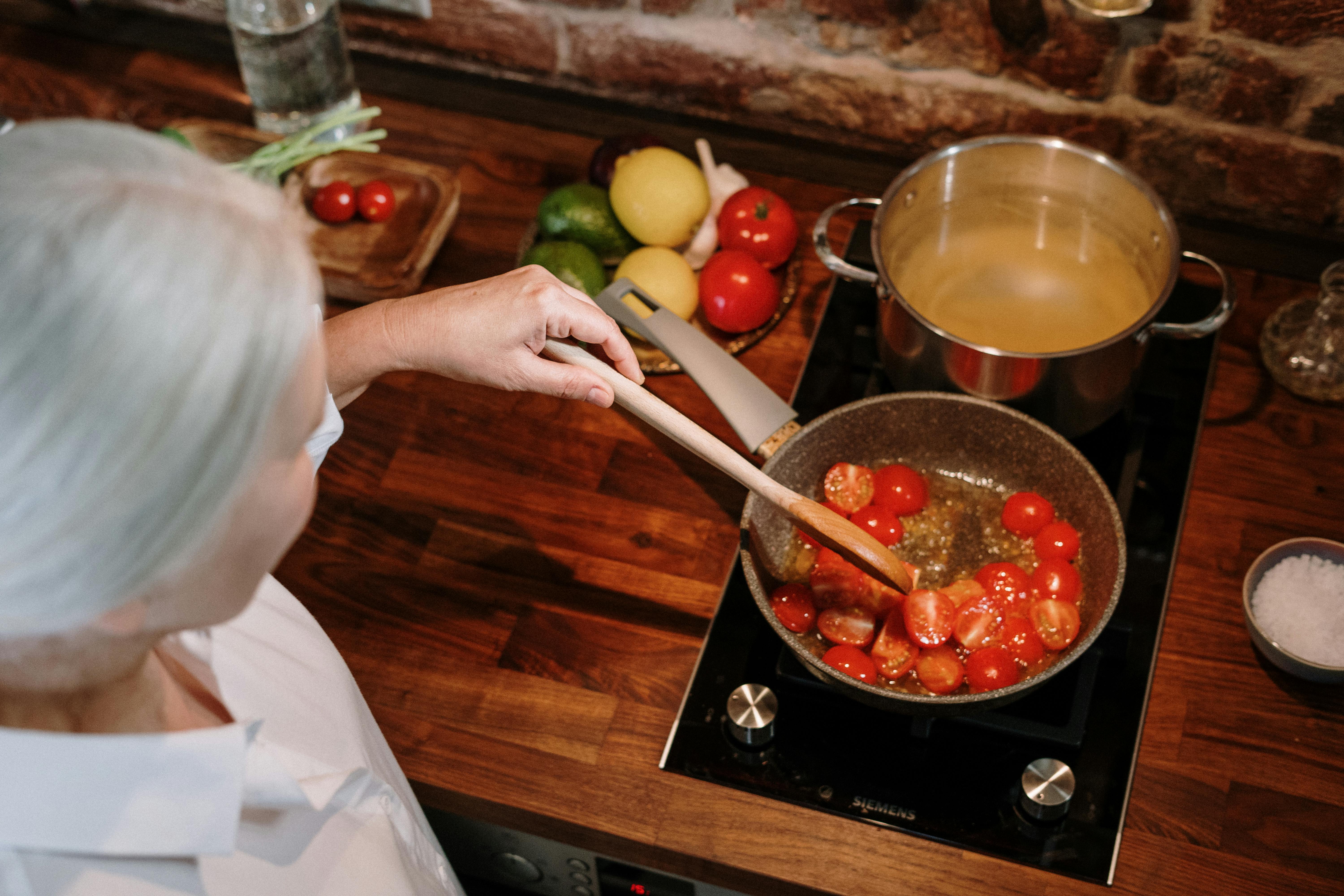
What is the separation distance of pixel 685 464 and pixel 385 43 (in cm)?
78

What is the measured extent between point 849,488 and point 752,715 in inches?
8.7

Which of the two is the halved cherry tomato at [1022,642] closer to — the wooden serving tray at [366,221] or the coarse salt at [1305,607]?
the coarse salt at [1305,607]

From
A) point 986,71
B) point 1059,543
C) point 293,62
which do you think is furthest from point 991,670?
point 293,62

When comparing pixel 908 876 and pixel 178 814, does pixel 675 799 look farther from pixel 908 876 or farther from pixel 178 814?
pixel 178 814

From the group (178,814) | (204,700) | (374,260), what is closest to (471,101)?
(374,260)

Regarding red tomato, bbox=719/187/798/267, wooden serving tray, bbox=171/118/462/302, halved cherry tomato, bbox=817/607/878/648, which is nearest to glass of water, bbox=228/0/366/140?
wooden serving tray, bbox=171/118/462/302

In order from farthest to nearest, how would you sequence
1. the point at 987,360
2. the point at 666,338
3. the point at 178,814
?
1. the point at 666,338
2. the point at 987,360
3. the point at 178,814

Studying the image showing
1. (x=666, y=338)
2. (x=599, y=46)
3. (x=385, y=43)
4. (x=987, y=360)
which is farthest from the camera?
(x=385, y=43)

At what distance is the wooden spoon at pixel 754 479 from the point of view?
81 centimetres

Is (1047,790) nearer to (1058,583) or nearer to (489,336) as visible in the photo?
(1058,583)

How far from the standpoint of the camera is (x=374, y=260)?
1.20 meters

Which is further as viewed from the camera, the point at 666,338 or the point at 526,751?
the point at 666,338

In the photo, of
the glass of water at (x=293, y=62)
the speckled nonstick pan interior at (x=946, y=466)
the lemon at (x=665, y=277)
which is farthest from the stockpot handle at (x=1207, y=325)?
the glass of water at (x=293, y=62)

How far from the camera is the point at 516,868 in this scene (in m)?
0.98
